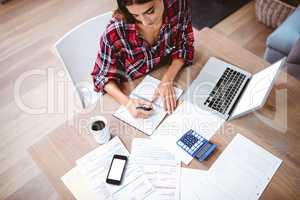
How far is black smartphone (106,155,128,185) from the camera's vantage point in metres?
0.91

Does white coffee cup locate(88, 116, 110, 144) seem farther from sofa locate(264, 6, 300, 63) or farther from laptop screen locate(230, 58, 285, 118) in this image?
sofa locate(264, 6, 300, 63)

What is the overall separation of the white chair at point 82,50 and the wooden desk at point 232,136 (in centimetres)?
18

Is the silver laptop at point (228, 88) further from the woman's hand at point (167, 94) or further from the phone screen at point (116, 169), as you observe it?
the phone screen at point (116, 169)

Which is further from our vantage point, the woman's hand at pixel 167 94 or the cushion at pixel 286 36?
the cushion at pixel 286 36

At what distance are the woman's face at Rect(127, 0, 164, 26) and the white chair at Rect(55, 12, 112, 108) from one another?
0.92 ft

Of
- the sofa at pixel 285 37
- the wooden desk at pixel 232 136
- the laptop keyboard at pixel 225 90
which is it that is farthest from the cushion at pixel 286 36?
the laptop keyboard at pixel 225 90

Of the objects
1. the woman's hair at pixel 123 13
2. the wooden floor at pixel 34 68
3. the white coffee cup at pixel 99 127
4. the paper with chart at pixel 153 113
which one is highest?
the woman's hair at pixel 123 13

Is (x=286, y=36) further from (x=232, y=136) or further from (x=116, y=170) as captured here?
(x=116, y=170)

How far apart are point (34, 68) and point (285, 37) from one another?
207 cm

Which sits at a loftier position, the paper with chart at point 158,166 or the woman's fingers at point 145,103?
the woman's fingers at point 145,103

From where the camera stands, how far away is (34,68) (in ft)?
7.51

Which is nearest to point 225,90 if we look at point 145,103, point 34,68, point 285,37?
point 145,103

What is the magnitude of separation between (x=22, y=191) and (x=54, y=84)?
2.88 feet

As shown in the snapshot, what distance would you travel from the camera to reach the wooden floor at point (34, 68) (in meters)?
1.73
